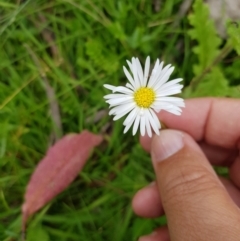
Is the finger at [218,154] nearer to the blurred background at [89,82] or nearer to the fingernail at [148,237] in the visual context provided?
the blurred background at [89,82]

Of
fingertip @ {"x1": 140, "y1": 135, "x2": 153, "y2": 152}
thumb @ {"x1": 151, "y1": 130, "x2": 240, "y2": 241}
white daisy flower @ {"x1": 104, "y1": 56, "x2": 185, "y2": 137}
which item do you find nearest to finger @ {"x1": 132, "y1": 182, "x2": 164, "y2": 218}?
fingertip @ {"x1": 140, "y1": 135, "x2": 153, "y2": 152}

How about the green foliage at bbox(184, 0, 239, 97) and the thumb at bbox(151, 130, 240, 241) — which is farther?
the green foliage at bbox(184, 0, 239, 97)

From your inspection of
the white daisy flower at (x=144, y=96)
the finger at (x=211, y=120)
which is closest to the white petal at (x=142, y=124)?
the white daisy flower at (x=144, y=96)

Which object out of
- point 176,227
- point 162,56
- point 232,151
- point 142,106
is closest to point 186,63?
point 162,56

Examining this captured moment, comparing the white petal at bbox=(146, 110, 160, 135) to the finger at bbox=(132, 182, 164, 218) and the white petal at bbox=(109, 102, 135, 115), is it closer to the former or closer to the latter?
the white petal at bbox=(109, 102, 135, 115)

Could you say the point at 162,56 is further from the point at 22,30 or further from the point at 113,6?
the point at 22,30

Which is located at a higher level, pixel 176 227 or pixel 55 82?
pixel 55 82

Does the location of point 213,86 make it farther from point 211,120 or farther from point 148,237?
point 148,237

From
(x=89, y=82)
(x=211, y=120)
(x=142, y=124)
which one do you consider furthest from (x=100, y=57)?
(x=142, y=124)
